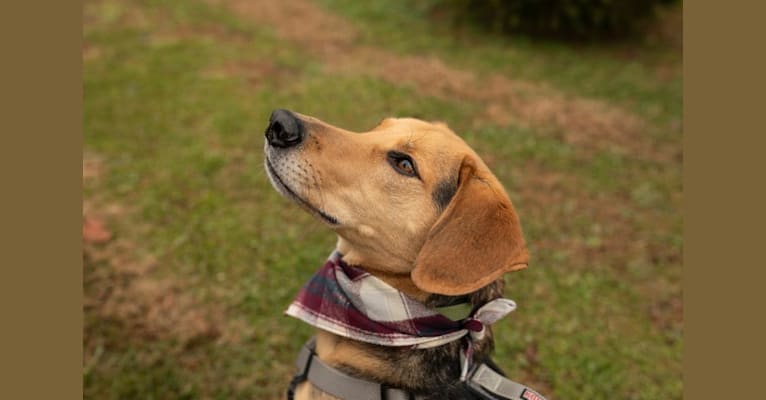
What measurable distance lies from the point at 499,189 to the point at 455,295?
57cm

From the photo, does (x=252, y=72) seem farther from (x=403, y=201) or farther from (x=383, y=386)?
(x=383, y=386)

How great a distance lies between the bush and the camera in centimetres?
1301

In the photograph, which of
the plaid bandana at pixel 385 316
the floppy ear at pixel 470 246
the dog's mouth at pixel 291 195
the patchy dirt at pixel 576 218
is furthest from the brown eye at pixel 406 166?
the patchy dirt at pixel 576 218

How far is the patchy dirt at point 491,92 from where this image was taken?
9.80 m

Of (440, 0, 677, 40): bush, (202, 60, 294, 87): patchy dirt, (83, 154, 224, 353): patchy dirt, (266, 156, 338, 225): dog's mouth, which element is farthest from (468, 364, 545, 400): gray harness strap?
(440, 0, 677, 40): bush

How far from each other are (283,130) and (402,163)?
2.05ft

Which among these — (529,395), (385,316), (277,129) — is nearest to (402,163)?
(277,129)

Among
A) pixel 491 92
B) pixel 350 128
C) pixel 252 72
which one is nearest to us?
pixel 350 128

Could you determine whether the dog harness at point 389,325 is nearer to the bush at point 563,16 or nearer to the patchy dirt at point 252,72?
the patchy dirt at point 252,72

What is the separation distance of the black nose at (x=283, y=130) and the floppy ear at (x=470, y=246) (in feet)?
2.57

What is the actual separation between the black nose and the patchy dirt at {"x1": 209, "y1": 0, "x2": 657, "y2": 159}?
6.97 m

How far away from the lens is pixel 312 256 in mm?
6023

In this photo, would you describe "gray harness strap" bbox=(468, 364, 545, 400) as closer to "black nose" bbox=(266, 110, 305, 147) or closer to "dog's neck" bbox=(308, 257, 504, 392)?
"dog's neck" bbox=(308, 257, 504, 392)

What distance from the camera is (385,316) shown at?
2920mm
